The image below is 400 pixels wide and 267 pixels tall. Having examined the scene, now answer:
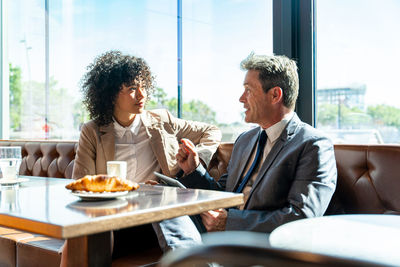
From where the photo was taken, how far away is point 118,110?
99.7 inches

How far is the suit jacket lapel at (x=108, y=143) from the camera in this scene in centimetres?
234

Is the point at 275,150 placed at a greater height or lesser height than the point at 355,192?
greater

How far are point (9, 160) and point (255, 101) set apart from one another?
112 centimetres

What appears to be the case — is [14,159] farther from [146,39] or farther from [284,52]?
[146,39]

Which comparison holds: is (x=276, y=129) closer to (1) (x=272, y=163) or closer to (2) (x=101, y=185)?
(1) (x=272, y=163)

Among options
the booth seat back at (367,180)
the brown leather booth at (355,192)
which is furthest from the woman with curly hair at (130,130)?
the booth seat back at (367,180)

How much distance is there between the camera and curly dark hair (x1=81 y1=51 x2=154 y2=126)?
8.29 feet

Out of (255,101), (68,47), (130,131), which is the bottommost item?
(130,131)

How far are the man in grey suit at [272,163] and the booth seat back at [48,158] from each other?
1.27 meters

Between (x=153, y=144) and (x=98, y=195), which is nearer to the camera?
(x=98, y=195)

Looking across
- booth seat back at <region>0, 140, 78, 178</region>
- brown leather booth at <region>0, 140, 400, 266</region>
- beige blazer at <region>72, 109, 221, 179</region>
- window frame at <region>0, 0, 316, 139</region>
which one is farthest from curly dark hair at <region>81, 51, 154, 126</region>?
window frame at <region>0, 0, 316, 139</region>

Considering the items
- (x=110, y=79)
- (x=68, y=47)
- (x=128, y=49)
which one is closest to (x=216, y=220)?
(x=110, y=79)

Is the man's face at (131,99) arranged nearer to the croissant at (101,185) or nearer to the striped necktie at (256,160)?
the striped necktie at (256,160)

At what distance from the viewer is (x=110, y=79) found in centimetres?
259
